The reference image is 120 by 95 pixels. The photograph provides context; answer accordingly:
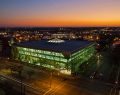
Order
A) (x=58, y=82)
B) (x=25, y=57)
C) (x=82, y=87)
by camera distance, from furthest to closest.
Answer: (x=25, y=57) < (x=58, y=82) < (x=82, y=87)

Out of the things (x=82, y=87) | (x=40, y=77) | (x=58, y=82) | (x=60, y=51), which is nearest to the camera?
(x=82, y=87)

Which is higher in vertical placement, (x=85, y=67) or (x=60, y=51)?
(x=60, y=51)

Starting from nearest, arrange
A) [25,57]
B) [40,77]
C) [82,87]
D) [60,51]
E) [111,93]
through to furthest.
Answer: [111,93]
[82,87]
[40,77]
[60,51]
[25,57]

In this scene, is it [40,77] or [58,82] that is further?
[40,77]

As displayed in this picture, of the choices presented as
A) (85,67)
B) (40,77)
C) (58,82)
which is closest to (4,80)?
(40,77)

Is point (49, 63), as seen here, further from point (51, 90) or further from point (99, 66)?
point (51, 90)

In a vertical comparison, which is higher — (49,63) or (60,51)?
(60,51)

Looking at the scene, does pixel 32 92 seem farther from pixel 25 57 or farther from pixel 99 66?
pixel 25 57

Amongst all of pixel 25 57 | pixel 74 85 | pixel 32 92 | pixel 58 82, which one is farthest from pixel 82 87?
pixel 25 57

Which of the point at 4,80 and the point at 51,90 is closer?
the point at 51,90
